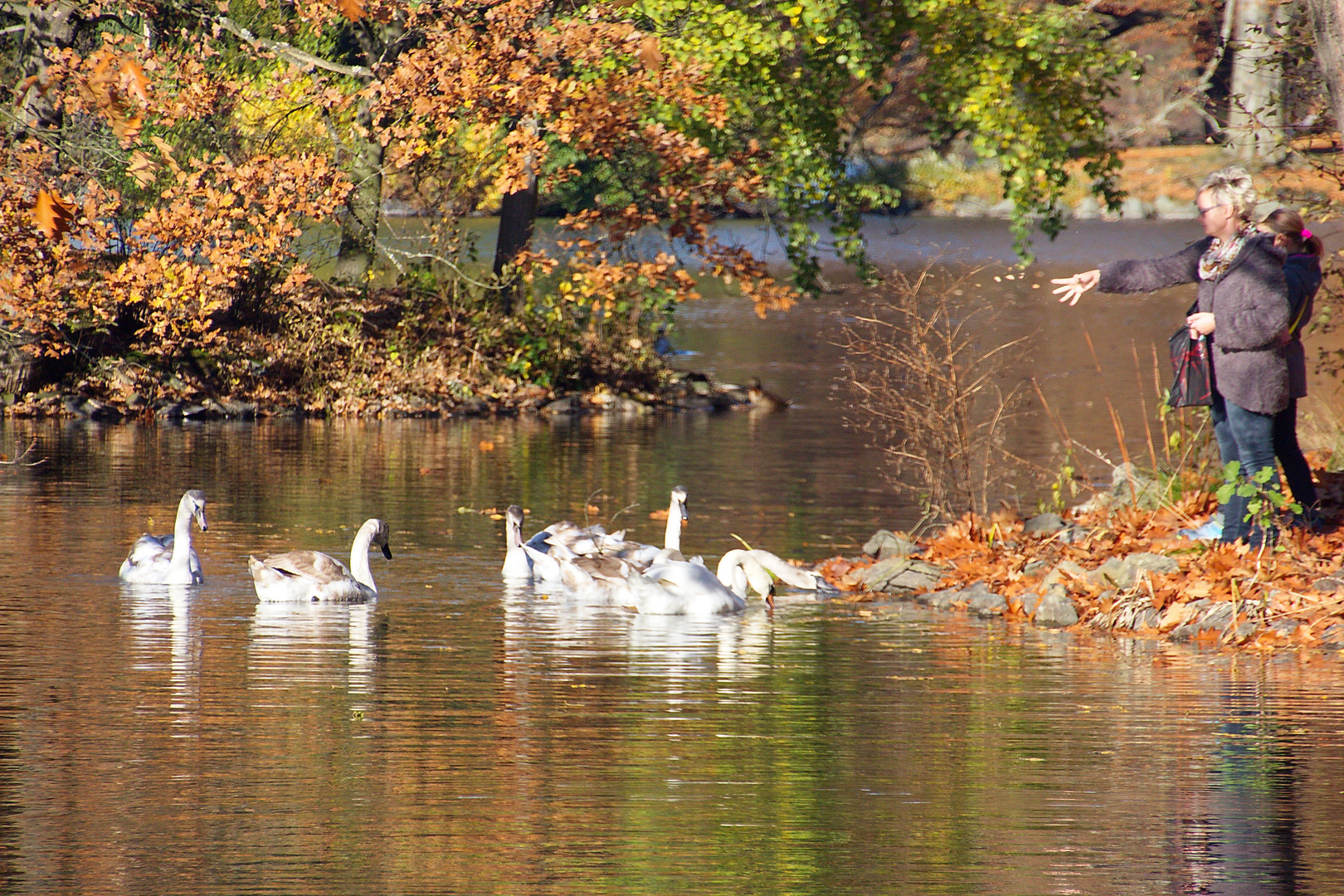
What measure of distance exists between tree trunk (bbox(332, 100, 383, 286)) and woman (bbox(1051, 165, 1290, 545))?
1263cm

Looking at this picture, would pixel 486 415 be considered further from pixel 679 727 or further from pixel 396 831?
pixel 396 831

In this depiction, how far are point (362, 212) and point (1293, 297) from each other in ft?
50.2

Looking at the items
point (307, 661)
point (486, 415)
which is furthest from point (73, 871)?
point (486, 415)

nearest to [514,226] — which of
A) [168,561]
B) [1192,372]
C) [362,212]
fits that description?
[362,212]

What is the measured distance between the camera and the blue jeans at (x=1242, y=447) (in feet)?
33.8

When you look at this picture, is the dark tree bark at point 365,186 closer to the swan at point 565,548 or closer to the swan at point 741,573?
the swan at point 565,548

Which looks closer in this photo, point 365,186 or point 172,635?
point 172,635

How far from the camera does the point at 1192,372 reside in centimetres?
1052

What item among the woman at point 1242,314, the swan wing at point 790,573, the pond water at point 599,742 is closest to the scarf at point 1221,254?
the woman at point 1242,314

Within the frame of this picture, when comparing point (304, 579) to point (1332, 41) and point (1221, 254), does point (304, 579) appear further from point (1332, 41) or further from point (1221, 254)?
point (1332, 41)

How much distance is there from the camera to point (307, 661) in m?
9.23

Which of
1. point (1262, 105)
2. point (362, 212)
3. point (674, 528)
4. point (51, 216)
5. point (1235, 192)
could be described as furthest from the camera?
point (362, 212)

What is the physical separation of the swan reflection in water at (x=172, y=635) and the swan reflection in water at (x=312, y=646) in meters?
0.32

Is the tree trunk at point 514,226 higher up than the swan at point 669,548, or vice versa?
the tree trunk at point 514,226
